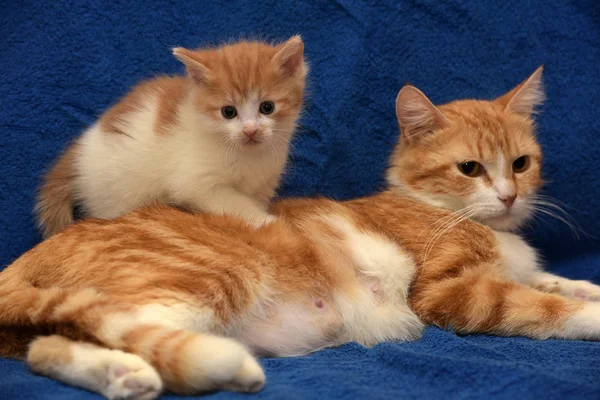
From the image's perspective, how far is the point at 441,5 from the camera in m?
2.75

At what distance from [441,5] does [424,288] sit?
4.59 feet

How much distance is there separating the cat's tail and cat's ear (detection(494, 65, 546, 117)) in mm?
1640

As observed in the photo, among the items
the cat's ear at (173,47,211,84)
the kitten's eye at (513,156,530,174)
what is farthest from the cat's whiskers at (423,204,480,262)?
the cat's ear at (173,47,211,84)

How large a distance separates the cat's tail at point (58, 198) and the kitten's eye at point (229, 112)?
57cm

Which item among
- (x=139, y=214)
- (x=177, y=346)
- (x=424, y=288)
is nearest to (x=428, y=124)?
(x=424, y=288)

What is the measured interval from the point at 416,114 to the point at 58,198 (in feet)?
4.39

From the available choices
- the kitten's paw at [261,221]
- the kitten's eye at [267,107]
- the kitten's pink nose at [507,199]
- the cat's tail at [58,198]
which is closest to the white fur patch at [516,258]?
the kitten's pink nose at [507,199]

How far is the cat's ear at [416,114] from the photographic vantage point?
2.21 m

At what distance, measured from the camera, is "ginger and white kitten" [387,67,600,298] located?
2154mm

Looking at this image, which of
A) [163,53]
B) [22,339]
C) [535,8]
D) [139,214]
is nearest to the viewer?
[22,339]

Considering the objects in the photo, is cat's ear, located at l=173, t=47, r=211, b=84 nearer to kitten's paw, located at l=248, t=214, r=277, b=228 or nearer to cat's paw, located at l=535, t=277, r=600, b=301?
kitten's paw, located at l=248, t=214, r=277, b=228

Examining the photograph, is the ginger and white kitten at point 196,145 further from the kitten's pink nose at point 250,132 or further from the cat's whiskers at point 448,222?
the cat's whiskers at point 448,222

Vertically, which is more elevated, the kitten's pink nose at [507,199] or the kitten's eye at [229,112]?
the kitten's eye at [229,112]

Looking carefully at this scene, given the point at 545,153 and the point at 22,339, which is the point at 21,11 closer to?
the point at 22,339
